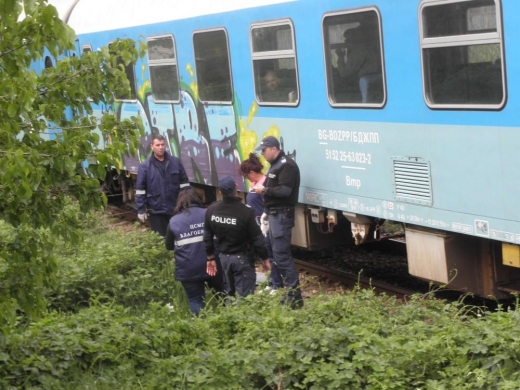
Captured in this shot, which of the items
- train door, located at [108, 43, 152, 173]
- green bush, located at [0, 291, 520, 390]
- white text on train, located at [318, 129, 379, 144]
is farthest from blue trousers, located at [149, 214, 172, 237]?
green bush, located at [0, 291, 520, 390]

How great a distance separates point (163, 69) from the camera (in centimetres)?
1262

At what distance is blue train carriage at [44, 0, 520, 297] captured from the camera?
24.1 ft

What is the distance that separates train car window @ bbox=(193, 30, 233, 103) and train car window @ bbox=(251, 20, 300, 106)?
2.27 ft

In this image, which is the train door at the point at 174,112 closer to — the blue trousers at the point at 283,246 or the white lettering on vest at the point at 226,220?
the blue trousers at the point at 283,246

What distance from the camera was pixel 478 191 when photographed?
7520mm

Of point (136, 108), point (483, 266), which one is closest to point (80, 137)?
point (483, 266)

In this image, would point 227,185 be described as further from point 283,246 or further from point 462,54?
point 462,54

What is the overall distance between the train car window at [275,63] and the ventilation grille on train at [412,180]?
1.72 m

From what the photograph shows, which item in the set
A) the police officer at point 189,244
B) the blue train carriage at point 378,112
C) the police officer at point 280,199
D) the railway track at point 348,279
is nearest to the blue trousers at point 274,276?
the police officer at point 280,199

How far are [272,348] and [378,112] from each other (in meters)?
3.30

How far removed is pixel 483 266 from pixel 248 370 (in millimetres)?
3339

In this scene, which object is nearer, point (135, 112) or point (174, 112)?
point (174, 112)

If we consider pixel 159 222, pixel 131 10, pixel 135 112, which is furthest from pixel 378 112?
pixel 135 112

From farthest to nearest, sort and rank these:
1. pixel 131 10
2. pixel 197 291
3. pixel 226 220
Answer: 1. pixel 131 10
2. pixel 197 291
3. pixel 226 220
